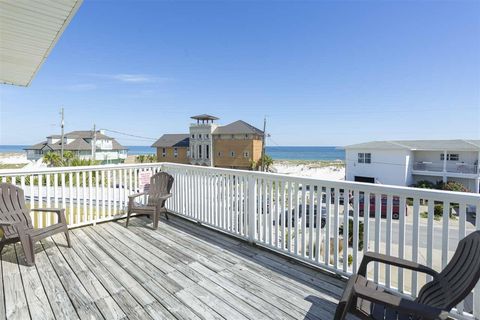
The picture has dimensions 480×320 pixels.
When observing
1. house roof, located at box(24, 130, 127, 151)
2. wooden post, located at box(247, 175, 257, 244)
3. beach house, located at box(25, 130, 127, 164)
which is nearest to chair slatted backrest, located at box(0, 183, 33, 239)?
wooden post, located at box(247, 175, 257, 244)

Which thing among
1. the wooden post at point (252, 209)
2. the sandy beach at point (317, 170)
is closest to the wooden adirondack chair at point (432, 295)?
the wooden post at point (252, 209)

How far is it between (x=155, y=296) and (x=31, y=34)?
327cm

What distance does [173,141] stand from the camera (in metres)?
36.8

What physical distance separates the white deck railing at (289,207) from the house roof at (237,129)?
29680mm

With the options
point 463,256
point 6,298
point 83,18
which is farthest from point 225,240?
point 83,18

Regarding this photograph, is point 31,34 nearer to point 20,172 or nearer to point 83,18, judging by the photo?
point 20,172

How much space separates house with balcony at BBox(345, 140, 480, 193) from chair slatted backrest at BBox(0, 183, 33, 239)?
26.0m

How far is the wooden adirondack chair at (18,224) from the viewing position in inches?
105

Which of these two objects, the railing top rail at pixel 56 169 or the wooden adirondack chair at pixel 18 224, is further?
the railing top rail at pixel 56 169

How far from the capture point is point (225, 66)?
2214 centimetres

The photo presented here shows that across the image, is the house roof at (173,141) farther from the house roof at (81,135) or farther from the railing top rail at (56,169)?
the railing top rail at (56,169)

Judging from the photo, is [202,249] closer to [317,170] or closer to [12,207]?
[12,207]

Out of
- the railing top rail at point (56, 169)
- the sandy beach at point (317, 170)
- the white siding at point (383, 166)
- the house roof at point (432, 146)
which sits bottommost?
the sandy beach at point (317, 170)

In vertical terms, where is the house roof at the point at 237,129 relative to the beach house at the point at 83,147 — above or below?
above
